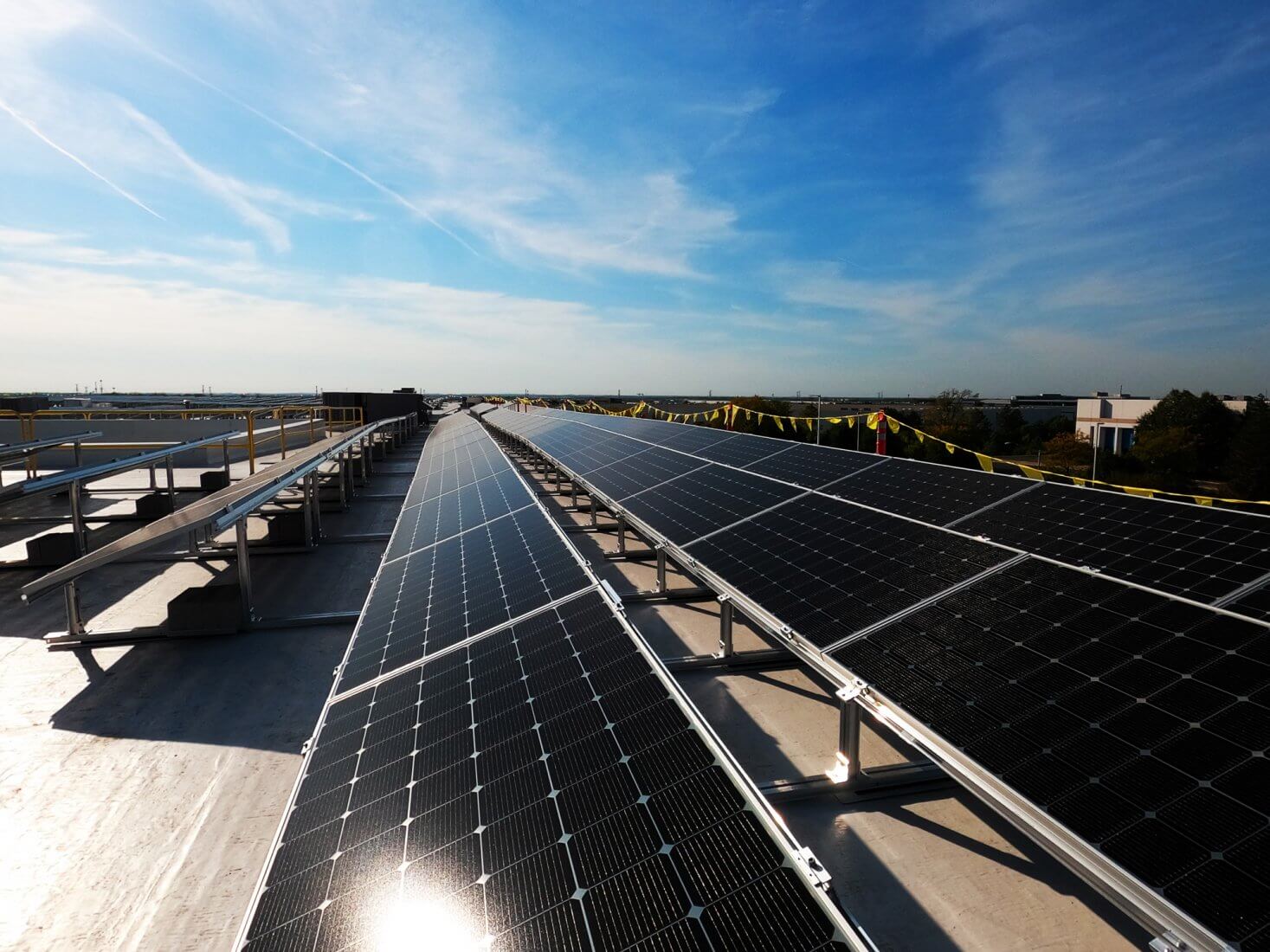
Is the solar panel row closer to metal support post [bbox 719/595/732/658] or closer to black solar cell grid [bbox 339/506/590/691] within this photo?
metal support post [bbox 719/595/732/658]

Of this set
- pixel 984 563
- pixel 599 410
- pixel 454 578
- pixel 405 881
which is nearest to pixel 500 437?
pixel 454 578

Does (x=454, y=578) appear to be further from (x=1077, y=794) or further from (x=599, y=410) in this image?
(x=599, y=410)

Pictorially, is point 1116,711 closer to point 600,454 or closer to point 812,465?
point 812,465

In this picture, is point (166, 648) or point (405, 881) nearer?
point (405, 881)

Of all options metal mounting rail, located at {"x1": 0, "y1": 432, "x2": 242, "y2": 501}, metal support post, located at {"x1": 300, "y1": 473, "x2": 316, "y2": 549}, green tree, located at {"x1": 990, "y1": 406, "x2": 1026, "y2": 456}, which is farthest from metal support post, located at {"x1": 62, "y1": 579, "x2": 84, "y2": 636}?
green tree, located at {"x1": 990, "y1": 406, "x2": 1026, "y2": 456}

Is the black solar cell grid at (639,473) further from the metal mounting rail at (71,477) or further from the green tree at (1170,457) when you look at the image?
the green tree at (1170,457)

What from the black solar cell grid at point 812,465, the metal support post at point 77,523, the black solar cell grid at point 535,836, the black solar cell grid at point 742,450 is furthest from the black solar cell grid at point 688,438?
the metal support post at point 77,523

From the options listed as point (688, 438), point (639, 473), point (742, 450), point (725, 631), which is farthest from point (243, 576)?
point (688, 438)
